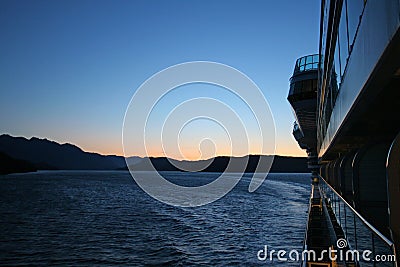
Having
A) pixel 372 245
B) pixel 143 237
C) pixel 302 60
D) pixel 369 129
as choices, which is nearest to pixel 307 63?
pixel 302 60

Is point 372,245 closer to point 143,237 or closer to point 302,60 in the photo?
point 143,237

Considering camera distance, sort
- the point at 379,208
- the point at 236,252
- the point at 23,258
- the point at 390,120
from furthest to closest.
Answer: the point at 236,252 < the point at 23,258 < the point at 379,208 < the point at 390,120

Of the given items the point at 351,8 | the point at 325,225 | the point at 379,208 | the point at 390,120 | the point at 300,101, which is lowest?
the point at 325,225

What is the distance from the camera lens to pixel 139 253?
19.4 m

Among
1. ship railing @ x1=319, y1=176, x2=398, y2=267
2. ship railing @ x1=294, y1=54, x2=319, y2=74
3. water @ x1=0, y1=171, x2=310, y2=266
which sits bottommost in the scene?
water @ x1=0, y1=171, x2=310, y2=266

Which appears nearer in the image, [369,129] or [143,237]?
[369,129]

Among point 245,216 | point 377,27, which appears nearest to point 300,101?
point 245,216

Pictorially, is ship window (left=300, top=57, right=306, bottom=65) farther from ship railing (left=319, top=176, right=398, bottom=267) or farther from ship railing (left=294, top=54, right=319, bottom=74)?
ship railing (left=319, top=176, right=398, bottom=267)

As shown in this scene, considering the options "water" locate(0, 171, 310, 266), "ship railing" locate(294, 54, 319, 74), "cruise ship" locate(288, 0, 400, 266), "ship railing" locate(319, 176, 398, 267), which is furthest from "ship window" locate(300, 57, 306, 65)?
"ship railing" locate(319, 176, 398, 267)

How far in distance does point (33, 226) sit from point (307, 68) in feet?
82.3

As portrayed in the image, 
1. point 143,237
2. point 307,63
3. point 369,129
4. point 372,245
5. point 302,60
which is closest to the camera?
point 372,245

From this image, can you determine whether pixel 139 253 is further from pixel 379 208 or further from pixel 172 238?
pixel 379 208

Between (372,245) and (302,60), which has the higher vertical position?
(302,60)

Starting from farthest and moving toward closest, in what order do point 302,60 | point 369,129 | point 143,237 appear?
point 302,60
point 143,237
point 369,129
